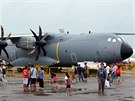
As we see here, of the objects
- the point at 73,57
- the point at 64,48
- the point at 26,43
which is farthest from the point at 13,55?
the point at 73,57

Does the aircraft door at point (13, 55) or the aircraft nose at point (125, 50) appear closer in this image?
the aircraft nose at point (125, 50)

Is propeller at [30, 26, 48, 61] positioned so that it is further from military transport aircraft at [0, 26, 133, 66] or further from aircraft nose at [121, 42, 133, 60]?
aircraft nose at [121, 42, 133, 60]

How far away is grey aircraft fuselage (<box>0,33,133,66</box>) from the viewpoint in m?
30.7

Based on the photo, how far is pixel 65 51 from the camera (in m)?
33.6

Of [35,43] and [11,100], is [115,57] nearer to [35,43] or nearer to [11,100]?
[35,43]

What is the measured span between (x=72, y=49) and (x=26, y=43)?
18.1ft

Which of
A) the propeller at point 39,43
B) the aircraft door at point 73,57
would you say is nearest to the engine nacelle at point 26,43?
the propeller at point 39,43

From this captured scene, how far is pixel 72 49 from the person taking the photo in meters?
33.0

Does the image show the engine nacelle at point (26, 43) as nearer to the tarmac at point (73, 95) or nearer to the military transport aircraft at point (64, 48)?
the military transport aircraft at point (64, 48)

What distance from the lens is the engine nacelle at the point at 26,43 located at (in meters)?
35.1

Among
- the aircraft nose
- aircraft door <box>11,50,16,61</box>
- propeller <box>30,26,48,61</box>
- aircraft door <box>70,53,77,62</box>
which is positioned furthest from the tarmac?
aircraft door <box>11,50,16,61</box>

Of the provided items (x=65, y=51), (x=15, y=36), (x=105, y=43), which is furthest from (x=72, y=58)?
(x=15, y=36)

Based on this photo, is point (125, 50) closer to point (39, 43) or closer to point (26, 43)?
point (39, 43)

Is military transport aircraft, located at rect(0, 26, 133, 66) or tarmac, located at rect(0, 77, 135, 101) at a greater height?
military transport aircraft, located at rect(0, 26, 133, 66)
